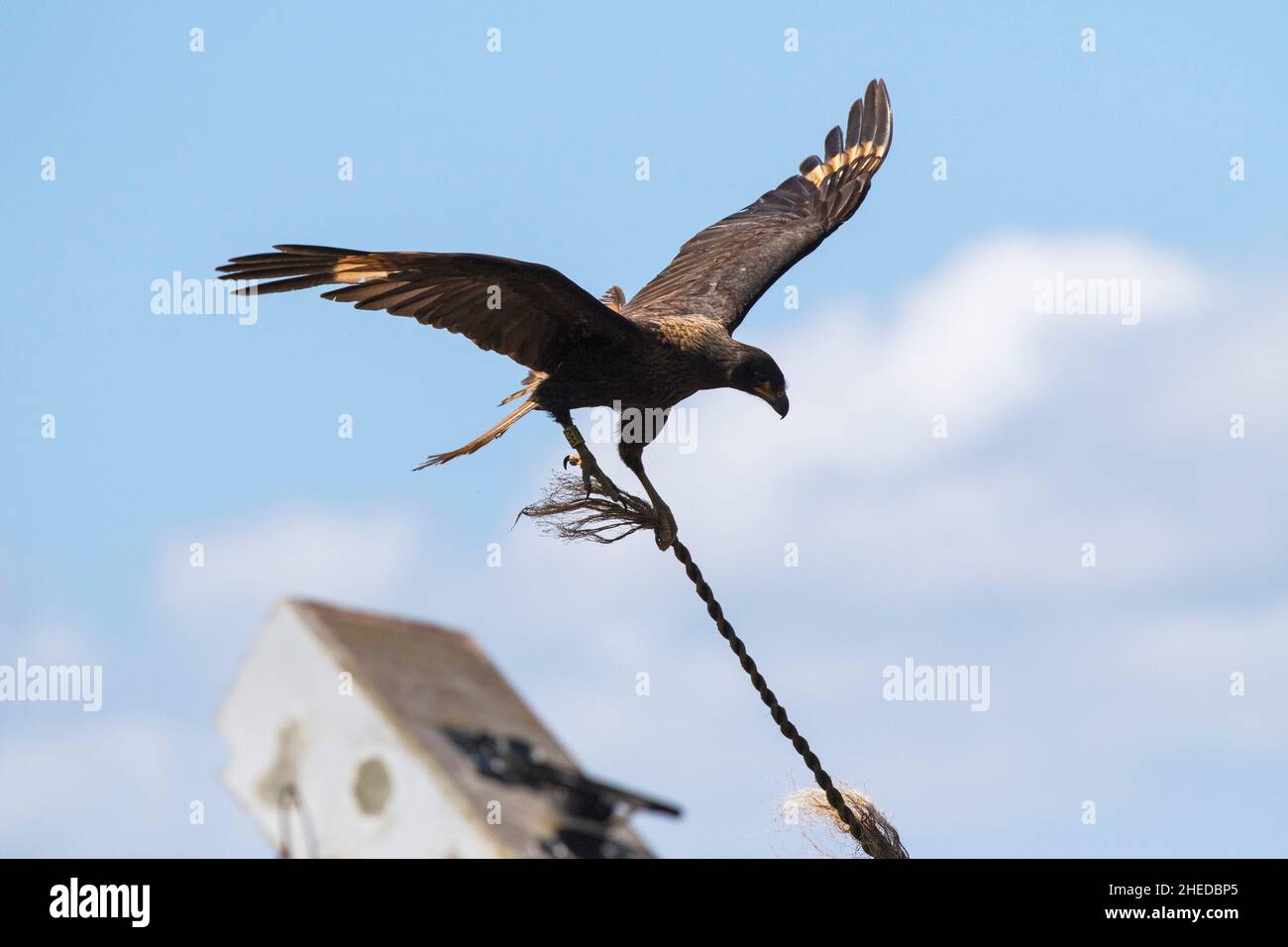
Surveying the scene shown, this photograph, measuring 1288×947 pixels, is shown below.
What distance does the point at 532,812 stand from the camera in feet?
72.2

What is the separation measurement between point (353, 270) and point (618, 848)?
14.7 meters

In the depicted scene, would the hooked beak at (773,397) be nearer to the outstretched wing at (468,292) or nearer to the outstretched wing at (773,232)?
the outstretched wing at (773,232)

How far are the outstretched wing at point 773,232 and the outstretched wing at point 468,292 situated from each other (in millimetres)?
825

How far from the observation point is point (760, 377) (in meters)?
9.00

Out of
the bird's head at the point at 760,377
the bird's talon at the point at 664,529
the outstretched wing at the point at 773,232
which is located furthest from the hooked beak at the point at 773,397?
the bird's talon at the point at 664,529

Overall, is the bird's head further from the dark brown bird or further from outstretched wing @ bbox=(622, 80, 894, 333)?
outstretched wing @ bbox=(622, 80, 894, 333)

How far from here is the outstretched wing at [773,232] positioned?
10.0 metres

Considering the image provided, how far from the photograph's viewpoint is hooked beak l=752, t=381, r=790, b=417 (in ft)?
29.7

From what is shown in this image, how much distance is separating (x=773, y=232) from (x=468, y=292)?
3.43 metres

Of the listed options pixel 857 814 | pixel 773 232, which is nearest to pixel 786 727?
pixel 857 814

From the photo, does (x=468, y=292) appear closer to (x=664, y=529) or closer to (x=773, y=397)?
(x=664, y=529)
